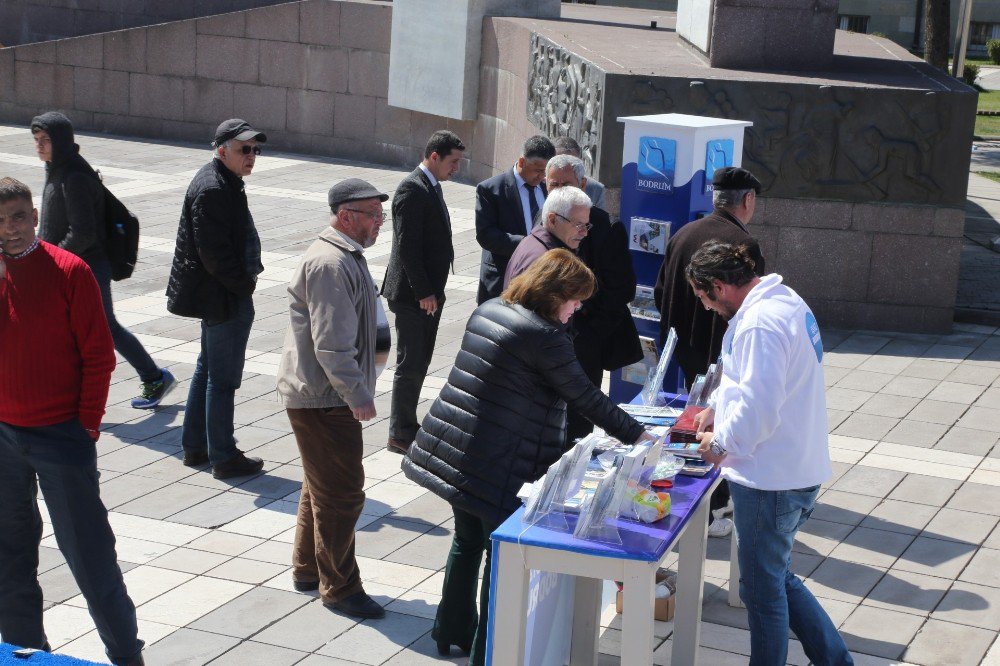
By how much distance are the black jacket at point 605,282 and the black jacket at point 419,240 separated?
121 cm

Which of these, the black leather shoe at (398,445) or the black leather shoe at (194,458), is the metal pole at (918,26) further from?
the black leather shoe at (194,458)

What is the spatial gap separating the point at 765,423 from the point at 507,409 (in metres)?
0.92

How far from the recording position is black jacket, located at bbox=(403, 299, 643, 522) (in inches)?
183

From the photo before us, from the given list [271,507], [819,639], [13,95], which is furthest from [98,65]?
[819,639]

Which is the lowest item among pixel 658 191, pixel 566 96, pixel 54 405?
pixel 54 405

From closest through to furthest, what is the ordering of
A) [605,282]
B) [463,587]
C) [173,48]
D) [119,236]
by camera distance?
[463,587] < [605,282] < [119,236] < [173,48]

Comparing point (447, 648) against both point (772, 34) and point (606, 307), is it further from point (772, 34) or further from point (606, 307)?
point (772, 34)

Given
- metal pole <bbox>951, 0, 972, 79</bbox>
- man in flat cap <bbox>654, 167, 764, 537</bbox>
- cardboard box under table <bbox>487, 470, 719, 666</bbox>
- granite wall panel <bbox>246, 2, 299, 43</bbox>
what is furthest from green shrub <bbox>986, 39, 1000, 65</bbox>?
cardboard box under table <bbox>487, 470, 719, 666</bbox>

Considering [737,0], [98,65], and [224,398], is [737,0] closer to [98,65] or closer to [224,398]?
[224,398]

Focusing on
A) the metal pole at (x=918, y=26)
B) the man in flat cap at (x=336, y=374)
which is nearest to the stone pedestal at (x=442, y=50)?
the man in flat cap at (x=336, y=374)

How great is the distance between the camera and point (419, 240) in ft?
24.3

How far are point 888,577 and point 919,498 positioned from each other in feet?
3.78

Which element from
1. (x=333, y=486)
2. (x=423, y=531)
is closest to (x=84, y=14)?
(x=423, y=531)

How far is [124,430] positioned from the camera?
7.93 m
